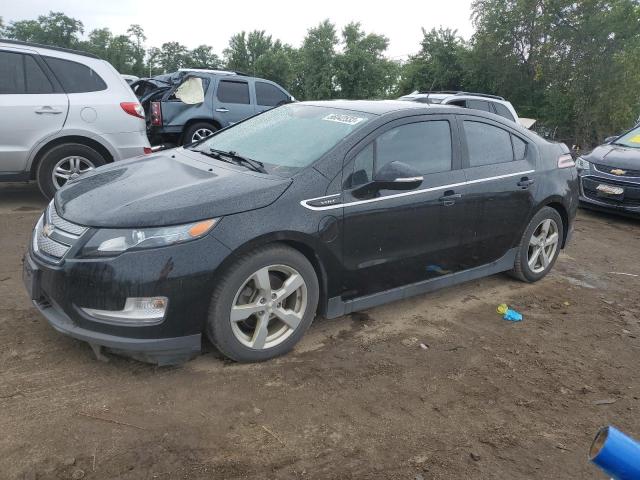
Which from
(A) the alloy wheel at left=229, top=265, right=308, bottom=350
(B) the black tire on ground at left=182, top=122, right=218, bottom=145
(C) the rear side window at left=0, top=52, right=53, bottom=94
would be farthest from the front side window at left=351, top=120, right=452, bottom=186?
(B) the black tire on ground at left=182, top=122, right=218, bottom=145

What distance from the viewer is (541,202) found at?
493cm

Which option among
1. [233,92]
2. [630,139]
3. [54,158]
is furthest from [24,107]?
[630,139]

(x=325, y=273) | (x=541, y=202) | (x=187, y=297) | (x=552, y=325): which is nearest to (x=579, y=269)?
(x=541, y=202)

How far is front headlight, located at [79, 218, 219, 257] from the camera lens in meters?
2.95

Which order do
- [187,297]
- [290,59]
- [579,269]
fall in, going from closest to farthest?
[187,297]
[579,269]
[290,59]

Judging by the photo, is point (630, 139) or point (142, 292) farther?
point (630, 139)

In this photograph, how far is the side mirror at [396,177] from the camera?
3.61 m

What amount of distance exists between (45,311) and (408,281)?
2382 mm

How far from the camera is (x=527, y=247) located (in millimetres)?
5027

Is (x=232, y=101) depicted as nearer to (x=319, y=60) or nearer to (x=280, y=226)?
(x=280, y=226)

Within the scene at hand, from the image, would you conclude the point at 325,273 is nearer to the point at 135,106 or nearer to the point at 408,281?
the point at 408,281

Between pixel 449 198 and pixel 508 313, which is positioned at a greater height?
pixel 449 198

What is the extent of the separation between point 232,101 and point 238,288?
319 inches

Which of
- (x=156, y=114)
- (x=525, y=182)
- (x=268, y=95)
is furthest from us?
(x=268, y=95)
